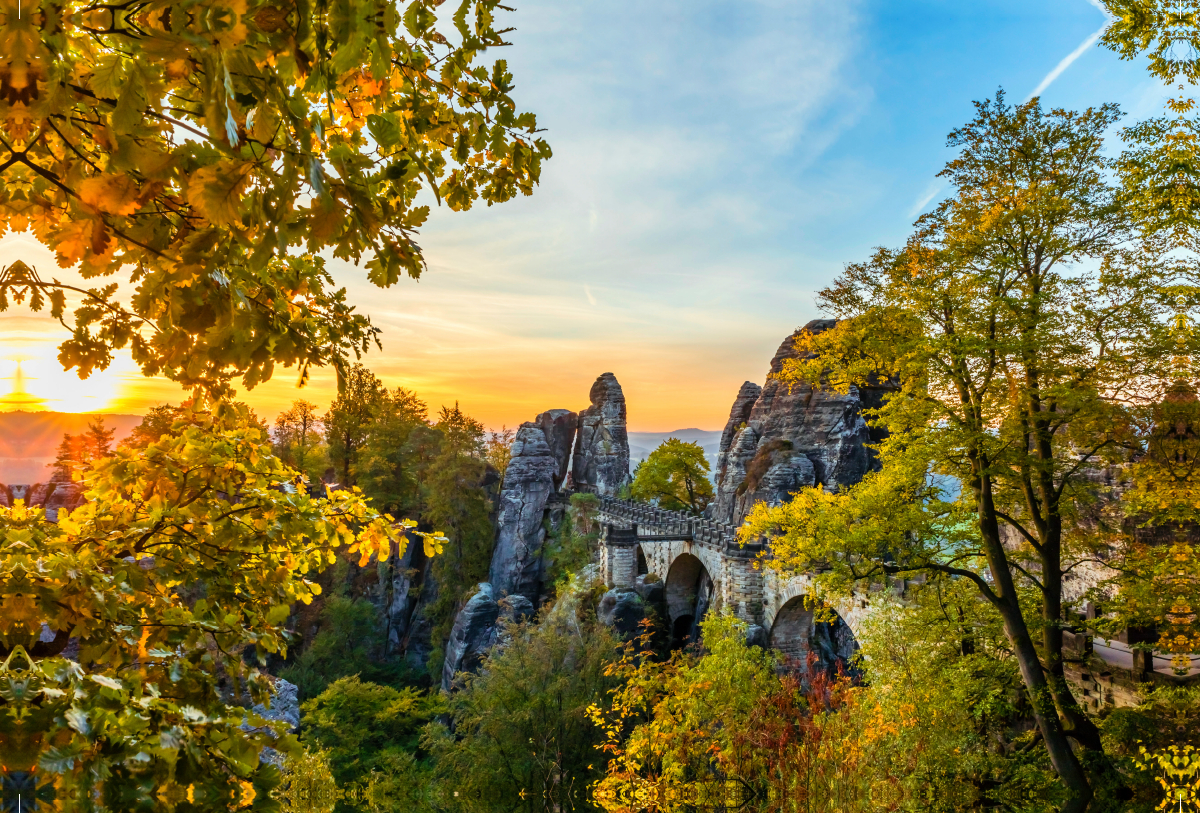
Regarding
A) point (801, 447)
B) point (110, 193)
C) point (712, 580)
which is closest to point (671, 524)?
point (712, 580)

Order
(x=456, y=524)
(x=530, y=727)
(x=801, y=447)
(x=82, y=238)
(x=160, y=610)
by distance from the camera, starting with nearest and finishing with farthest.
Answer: (x=82, y=238), (x=160, y=610), (x=530, y=727), (x=801, y=447), (x=456, y=524)

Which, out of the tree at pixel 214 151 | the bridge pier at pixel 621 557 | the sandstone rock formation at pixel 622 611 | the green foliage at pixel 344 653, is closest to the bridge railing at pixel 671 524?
the bridge pier at pixel 621 557

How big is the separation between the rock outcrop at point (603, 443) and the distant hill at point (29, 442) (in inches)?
1022

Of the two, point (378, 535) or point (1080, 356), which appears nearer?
point (378, 535)

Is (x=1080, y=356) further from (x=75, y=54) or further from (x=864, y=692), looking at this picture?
(x=75, y=54)

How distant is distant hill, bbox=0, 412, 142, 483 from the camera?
20.9 meters

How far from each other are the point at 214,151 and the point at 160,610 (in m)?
1.94

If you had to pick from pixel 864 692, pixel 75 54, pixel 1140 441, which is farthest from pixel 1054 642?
pixel 75 54

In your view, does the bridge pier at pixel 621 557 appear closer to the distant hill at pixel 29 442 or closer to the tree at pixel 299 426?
the distant hill at pixel 29 442

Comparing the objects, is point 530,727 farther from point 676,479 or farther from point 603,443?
point 603,443

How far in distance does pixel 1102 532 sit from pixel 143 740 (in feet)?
42.6

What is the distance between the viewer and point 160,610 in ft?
7.97

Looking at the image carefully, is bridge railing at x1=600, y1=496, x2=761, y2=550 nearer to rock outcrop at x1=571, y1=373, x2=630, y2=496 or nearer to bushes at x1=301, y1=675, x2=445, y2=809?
rock outcrop at x1=571, y1=373, x2=630, y2=496

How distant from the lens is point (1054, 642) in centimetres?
971
